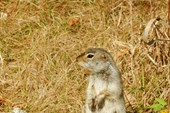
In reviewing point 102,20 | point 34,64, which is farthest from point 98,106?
point 102,20

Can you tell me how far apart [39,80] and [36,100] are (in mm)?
273

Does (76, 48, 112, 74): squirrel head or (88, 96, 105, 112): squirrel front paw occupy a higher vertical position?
(76, 48, 112, 74): squirrel head

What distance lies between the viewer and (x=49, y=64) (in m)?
5.88

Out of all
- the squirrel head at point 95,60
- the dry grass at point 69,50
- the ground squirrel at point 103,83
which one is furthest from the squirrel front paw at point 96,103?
the dry grass at point 69,50

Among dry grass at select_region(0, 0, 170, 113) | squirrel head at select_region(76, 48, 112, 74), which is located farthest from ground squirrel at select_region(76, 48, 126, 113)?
dry grass at select_region(0, 0, 170, 113)

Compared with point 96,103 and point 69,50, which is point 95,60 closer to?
point 96,103

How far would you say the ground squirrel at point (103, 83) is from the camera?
15.1 feet

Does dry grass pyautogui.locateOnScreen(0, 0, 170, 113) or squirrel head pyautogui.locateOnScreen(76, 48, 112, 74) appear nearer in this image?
squirrel head pyautogui.locateOnScreen(76, 48, 112, 74)

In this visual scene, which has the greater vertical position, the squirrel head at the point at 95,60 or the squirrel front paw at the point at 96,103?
the squirrel head at the point at 95,60

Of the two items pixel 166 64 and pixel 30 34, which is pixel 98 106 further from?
pixel 30 34

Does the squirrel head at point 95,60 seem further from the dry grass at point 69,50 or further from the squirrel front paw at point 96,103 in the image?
the dry grass at point 69,50

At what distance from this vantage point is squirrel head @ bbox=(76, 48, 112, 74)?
4629 mm

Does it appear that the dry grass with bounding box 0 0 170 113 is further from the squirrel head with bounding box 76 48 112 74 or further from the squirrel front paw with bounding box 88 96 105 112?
the squirrel head with bounding box 76 48 112 74

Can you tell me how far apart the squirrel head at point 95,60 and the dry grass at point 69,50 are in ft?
3.10
